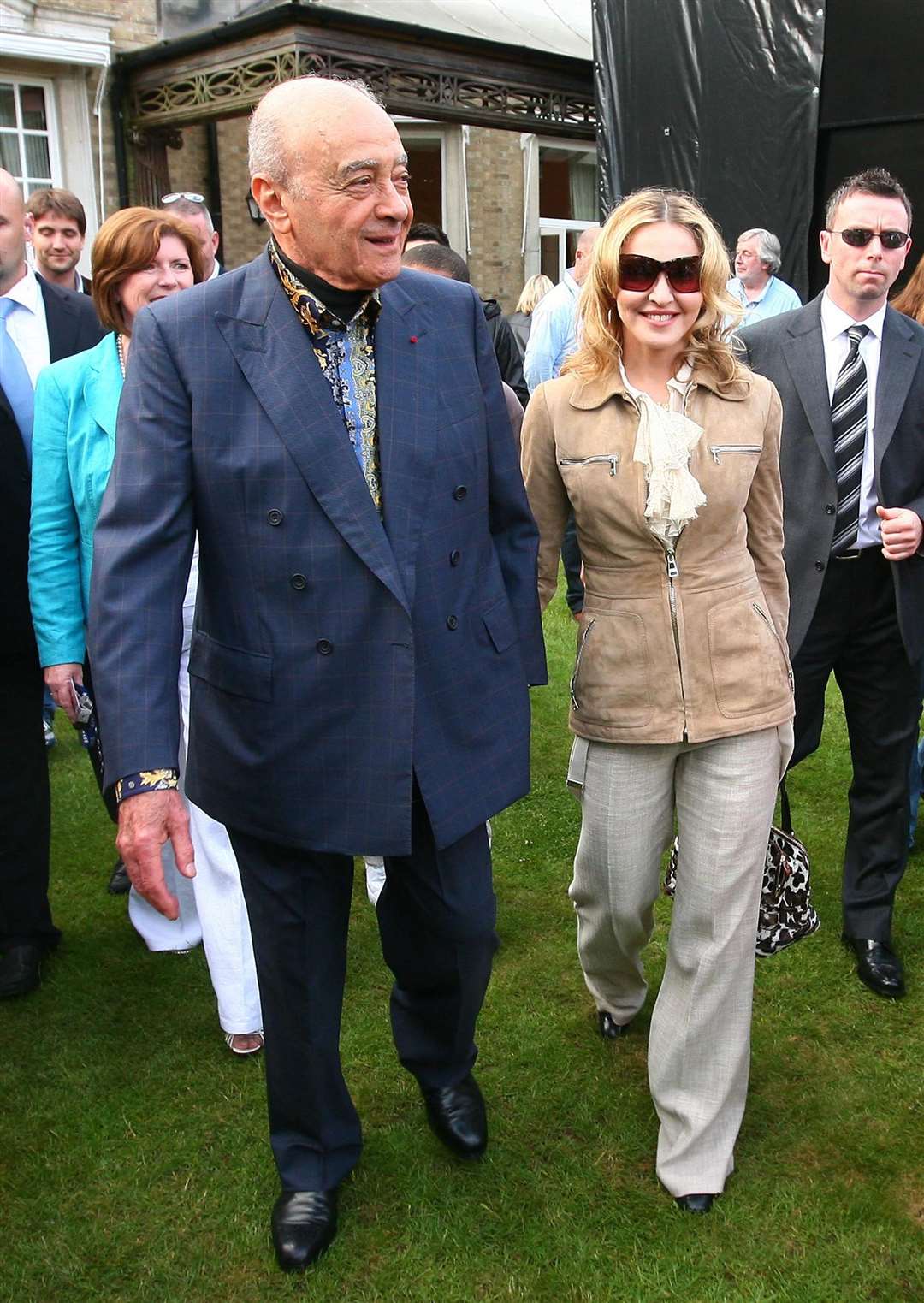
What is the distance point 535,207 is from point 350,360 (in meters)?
15.3

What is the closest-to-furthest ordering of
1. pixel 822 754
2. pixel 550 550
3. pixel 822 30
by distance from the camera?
pixel 550 550
pixel 822 754
pixel 822 30

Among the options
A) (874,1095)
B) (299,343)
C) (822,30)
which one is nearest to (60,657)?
(299,343)

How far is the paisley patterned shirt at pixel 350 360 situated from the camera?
7.78ft

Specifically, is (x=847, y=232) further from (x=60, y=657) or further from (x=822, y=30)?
(x=822, y=30)

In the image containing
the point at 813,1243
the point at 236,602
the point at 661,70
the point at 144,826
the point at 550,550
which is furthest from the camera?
the point at 661,70

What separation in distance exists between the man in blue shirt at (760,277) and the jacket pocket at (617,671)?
5874 millimetres

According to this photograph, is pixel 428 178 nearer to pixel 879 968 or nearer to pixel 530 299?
pixel 530 299

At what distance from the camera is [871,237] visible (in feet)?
11.1

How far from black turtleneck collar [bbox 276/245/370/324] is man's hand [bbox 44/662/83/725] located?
152 cm

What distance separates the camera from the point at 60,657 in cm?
343

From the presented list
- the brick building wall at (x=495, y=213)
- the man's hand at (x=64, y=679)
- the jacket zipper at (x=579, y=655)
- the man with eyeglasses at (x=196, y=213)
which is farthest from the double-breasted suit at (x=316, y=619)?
the brick building wall at (x=495, y=213)

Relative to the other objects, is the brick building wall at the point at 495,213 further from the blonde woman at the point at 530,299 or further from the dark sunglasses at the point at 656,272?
the dark sunglasses at the point at 656,272

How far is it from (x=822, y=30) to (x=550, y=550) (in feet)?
29.0

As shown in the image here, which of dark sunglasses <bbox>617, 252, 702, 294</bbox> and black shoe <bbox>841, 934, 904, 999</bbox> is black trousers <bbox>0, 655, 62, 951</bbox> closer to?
dark sunglasses <bbox>617, 252, 702, 294</bbox>
